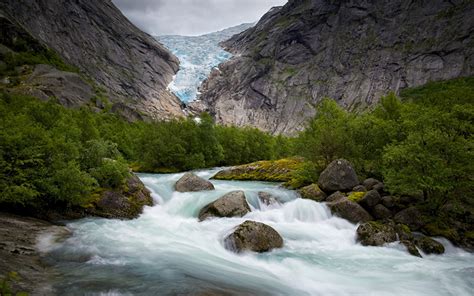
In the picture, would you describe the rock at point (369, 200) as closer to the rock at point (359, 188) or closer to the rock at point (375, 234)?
the rock at point (359, 188)

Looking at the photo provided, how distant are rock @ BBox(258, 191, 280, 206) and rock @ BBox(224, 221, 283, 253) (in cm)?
782

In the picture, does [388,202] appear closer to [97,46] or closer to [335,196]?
[335,196]

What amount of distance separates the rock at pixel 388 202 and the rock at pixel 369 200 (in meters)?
0.55

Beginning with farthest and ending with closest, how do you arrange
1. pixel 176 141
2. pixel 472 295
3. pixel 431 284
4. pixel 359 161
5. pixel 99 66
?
1. pixel 99 66
2. pixel 176 141
3. pixel 359 161
4. pixel 431 284
5. pixel 472 295

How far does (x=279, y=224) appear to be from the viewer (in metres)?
22.4

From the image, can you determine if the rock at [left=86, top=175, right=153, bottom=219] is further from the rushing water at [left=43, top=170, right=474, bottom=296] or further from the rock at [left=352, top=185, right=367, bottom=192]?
the rock at [left=352, top=185, right=367, bottom=192]

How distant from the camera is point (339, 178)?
2653 centimetres

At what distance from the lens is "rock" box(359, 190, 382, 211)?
75.4 ft

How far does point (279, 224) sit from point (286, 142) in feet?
194

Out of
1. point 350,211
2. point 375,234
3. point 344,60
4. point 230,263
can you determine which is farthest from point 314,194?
point 344,60

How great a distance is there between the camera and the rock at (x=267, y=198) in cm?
2558

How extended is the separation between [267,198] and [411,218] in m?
9.84

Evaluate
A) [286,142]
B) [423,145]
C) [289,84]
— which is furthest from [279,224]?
[289,84]

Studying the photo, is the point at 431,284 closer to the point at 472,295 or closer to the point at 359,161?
the point at 472,295
